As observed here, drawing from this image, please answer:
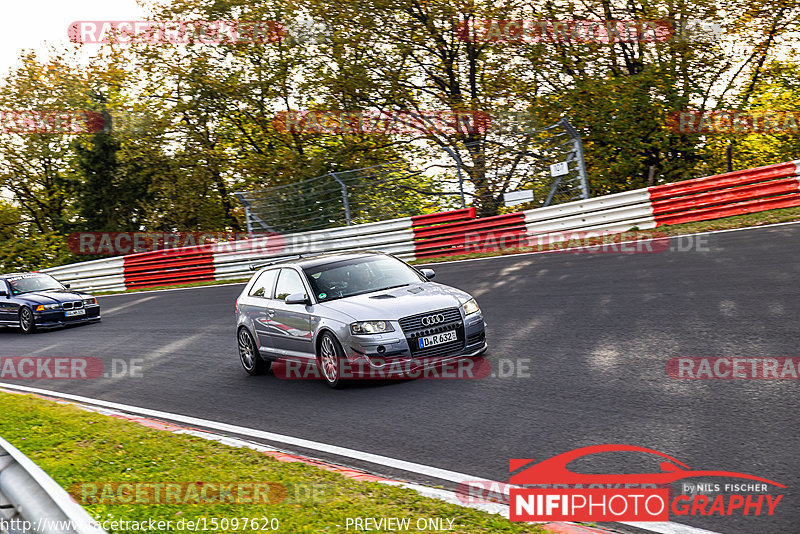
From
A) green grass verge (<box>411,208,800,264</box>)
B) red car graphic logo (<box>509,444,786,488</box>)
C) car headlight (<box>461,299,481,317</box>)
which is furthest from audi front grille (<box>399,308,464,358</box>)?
green grass verge (<box>411,208,800,264</box>)

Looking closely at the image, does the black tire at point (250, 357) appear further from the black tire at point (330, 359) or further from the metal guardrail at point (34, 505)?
the metal guardrail at point (34, 505)

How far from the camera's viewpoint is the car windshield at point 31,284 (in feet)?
66.8

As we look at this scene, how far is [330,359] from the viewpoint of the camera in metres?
9.20

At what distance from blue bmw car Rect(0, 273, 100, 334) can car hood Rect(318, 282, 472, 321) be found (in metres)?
12.3

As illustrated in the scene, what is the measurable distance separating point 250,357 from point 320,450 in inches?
168

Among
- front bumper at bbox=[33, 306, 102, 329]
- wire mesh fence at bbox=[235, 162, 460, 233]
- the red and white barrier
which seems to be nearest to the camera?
the red and white barrier

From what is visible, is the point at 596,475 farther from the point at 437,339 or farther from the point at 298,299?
the point at 298,299

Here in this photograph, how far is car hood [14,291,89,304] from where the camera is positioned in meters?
19.4

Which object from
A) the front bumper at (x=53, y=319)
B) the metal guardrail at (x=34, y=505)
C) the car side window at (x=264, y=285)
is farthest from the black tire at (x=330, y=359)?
the front bumper at (x=53, y=319)

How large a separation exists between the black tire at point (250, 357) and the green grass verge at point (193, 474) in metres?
2.29

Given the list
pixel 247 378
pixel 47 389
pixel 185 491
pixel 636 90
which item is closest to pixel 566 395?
pixel 185 491

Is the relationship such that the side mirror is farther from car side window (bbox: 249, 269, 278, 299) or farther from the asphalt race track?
the asphalt race track

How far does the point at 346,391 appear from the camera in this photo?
9016mm

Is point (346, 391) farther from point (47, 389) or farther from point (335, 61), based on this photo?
point (335, 61)
